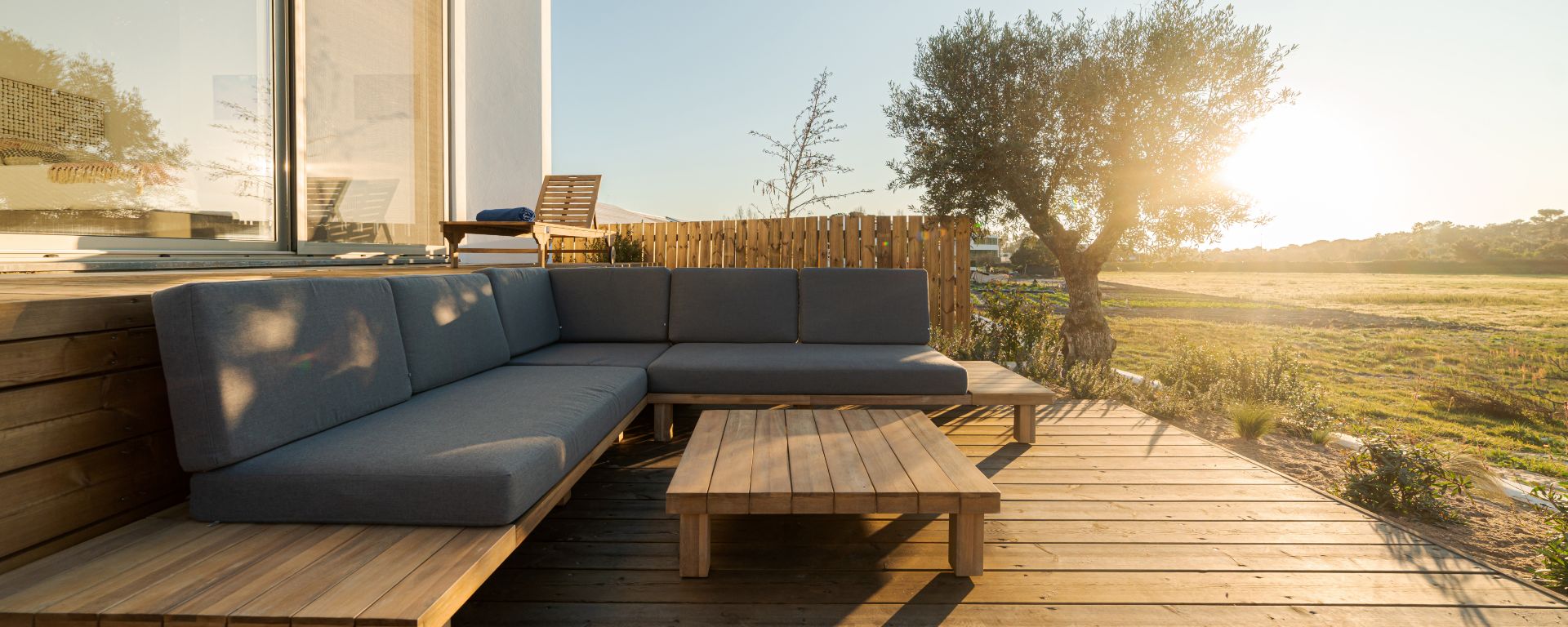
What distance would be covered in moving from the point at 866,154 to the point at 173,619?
740 centimetres

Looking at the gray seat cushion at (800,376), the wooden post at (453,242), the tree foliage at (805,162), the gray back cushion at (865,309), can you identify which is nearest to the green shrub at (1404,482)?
the gray seat cushion at (800,376)

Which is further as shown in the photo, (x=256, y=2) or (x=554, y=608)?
(x=256, y=2)

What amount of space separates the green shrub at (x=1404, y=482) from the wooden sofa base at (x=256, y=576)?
3.36 metres

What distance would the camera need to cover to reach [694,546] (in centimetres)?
188

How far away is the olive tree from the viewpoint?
6.81 m

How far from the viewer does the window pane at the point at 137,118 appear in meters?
2.26

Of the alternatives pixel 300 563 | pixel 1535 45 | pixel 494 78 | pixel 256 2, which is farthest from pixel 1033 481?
pixel 494 78

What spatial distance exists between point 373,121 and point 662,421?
10.4 ft

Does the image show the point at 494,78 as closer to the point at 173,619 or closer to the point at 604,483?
the point at 604,483

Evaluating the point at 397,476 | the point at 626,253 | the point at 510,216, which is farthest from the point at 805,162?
the point at 397,476

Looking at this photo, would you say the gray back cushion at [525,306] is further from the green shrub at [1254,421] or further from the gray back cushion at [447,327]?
the green shrub at [1254,421]

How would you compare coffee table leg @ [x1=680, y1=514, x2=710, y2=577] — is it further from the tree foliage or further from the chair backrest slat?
the tree foliage

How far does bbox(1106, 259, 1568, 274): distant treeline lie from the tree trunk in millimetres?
343

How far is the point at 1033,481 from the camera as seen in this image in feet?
9.12
